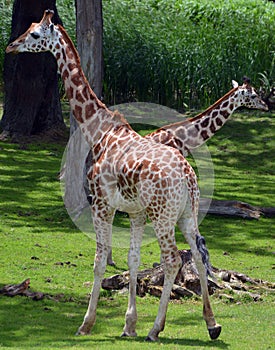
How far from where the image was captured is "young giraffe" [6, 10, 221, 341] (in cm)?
877

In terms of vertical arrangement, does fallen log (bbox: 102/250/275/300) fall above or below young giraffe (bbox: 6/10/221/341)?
below

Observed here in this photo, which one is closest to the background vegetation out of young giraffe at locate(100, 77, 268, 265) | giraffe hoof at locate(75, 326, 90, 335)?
young giraffe at locate(100, 77, 268, 265)

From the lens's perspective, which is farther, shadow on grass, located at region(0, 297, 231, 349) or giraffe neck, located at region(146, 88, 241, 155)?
giraffe neck, located at region(146, 88, 241, 155)

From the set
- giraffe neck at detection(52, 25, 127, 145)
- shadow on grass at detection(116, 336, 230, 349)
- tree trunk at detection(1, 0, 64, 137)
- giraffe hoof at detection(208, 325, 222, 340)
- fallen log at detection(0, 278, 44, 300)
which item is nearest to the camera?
shadow on grass at detection(116, 336, 230, 349)

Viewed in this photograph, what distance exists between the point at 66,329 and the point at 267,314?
7.77 feet

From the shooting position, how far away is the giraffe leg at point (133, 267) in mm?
9109

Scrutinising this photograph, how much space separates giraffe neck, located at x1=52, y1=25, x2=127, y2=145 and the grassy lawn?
7.00ft

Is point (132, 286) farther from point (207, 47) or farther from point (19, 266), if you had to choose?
point (207, 47)

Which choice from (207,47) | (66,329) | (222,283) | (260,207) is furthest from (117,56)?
(66,329)

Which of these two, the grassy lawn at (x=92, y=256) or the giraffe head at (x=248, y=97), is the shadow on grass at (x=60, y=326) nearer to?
the grassy lawn at (x=92, y=256)

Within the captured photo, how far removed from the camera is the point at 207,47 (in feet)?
82.5

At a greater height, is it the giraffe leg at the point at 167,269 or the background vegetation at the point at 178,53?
the background vegetation at the point at 178,53

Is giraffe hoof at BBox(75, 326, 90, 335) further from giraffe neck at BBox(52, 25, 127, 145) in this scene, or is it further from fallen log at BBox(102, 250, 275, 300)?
fallen log at BBox(102, 250, 275, 300)

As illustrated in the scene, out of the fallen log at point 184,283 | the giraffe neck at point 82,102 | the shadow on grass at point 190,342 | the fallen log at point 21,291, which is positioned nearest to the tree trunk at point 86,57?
the fallen log at point 184,283
